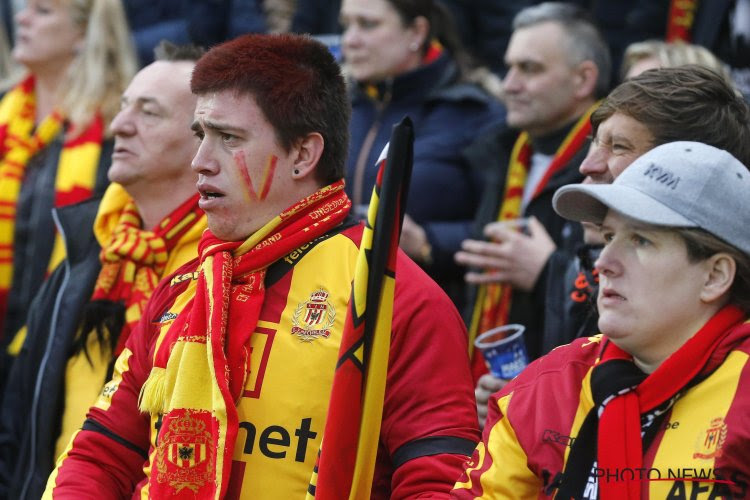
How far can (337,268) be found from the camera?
11.8 feet

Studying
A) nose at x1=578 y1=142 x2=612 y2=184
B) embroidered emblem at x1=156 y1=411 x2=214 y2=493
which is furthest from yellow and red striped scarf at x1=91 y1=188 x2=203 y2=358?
nose at x1=578 y1=142 x2=612 y2=184

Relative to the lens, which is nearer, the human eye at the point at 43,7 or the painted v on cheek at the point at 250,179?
→ the painted v on cheek at the point at 250,179

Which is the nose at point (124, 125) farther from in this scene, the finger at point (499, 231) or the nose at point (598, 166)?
the nose at point (598, 166)

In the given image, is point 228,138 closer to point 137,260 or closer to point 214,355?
point 214,355

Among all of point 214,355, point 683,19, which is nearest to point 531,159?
point 683,19

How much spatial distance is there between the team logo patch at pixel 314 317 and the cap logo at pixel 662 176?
96cm

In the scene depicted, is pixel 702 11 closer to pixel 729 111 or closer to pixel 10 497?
pixel 729 111

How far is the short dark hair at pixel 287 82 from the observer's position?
3.66m

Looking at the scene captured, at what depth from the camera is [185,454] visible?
3.45 meters

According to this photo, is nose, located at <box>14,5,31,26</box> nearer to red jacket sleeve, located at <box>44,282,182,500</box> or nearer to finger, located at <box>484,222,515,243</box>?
finger, located at <box>484,222,515,243</box>

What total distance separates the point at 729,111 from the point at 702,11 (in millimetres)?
2862

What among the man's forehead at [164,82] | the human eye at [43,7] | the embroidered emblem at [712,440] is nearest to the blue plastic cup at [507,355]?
the embroidered emblem at [712,440]

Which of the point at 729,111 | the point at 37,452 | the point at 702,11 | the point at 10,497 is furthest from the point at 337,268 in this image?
the point at 702,11

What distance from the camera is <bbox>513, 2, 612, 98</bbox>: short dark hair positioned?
5633 millimetres
